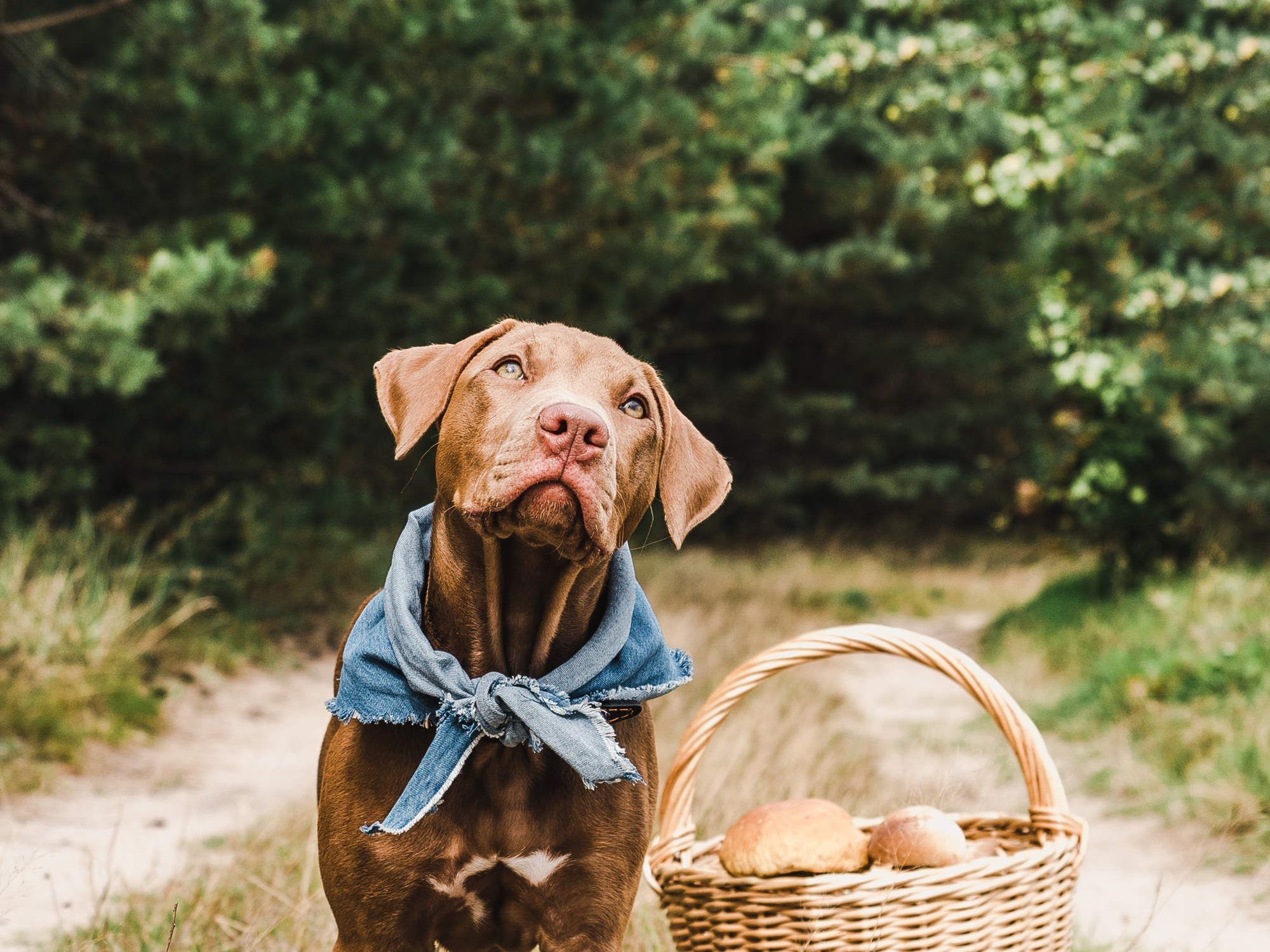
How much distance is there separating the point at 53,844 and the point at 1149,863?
3.71 meters

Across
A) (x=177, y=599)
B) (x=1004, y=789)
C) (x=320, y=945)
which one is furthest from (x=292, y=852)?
(x=177, y=599)

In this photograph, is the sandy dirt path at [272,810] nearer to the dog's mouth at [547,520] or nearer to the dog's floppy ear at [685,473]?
the dog's mouth at [547,520]

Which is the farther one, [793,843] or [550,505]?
[793,843]

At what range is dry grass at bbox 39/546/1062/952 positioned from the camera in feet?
9.23

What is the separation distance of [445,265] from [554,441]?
5.82m

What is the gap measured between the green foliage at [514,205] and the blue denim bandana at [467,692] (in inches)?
118

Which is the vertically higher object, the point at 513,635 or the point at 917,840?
the point at 513,635

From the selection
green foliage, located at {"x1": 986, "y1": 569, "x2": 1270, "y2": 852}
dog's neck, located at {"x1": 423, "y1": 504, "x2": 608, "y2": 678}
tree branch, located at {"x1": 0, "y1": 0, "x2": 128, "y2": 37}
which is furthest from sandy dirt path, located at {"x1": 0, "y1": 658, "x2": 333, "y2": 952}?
green foliage, located at {"x1": 986, "y1": 569, "x2": 1270, "y2": 852}

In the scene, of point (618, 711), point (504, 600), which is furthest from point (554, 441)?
point (618, 711)

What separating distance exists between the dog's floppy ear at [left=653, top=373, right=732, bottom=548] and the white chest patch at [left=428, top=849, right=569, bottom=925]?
2.17 feet

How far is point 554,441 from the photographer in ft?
6.53

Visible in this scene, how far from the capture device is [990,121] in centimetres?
1152

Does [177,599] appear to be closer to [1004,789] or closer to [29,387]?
[29,387]

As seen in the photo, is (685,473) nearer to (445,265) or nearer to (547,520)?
(547,520)
